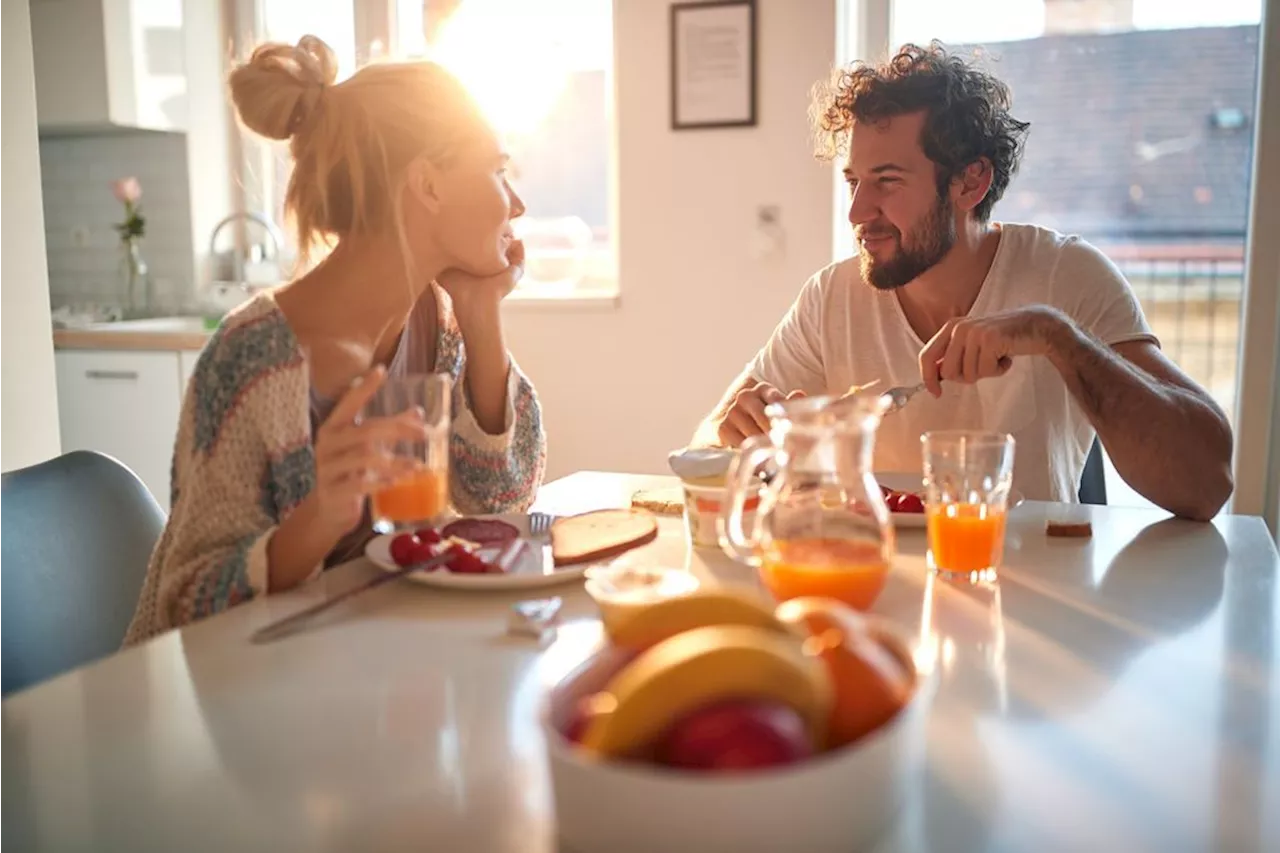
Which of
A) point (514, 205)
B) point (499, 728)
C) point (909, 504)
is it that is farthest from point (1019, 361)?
point (499, 728)

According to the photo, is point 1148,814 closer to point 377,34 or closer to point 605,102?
point 605,102

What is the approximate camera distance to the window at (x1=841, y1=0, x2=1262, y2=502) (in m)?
3.12

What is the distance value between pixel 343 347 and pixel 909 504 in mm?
744

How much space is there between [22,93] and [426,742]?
9.34 ft

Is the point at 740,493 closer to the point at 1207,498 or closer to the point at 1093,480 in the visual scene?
the point at 1207,498

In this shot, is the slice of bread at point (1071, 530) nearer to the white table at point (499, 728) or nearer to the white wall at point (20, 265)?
the white table at point (499, 728)

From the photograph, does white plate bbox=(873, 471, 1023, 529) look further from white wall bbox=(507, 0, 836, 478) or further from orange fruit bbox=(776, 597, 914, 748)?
white wall bbox=(507, 0, 836, 478)

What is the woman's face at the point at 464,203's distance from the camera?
1473 millimetres

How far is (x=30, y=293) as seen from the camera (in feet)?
9.97

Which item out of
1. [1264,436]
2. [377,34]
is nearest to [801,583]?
[1264,436]

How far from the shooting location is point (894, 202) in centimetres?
202

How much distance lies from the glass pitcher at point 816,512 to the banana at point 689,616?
240mm

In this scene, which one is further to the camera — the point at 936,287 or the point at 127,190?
the point at 127,190

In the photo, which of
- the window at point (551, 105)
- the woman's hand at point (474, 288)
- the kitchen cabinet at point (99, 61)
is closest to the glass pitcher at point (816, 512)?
the woman's hand at point (474, 288)
